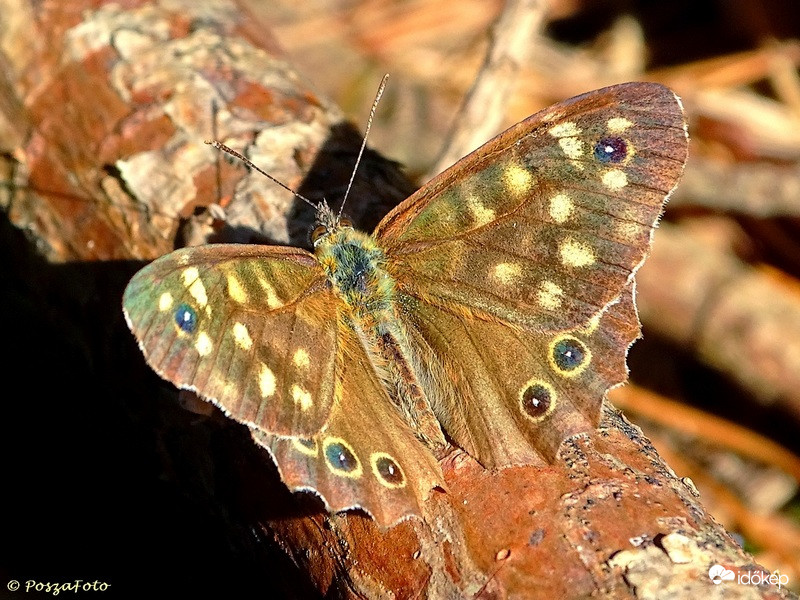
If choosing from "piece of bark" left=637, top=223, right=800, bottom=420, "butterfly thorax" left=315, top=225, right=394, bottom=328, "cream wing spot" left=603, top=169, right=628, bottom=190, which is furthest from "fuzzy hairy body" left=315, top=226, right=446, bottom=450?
"piece of bark" left=637, top=223, right=800, bottom=420

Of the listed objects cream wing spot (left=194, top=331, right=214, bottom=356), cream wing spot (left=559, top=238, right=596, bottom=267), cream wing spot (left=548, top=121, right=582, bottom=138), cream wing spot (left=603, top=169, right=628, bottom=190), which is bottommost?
cream wing spot (left=194, top=331, right=214, bottom=356)

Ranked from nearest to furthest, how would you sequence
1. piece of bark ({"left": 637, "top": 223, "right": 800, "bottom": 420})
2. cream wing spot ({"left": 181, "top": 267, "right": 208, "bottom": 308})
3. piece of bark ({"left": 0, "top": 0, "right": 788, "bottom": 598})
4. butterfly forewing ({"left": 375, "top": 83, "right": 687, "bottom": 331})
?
piece of bark ({"left": 0, "top": 0, "right": 788, "bottom": 598}), cream wing spot ({"left": 181, "top": 267, "right": 208, "bottom": 308}), butterfly forewing ({"left": 375, "top": 83, "right": 687, "bottom": 331}), piece of bark ({"left": 637, "top": 223, "right": 800, "bottom": 420})

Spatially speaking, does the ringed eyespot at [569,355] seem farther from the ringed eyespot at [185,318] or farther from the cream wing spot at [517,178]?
the ringed eyespot at [185,318]

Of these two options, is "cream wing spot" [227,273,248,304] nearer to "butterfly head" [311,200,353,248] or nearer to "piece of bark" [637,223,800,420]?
"butterfly head" [311,200,353,248]

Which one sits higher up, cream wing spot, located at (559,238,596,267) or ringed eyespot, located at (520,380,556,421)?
cream wing spot, located at (559,238,596,267)

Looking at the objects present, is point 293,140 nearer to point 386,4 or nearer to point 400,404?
point 400,404

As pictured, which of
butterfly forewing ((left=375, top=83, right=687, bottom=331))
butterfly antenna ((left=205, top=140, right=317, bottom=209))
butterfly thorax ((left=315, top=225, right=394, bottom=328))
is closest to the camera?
butterfly forewing ((left=375, top=83, right=687, bottom=331))

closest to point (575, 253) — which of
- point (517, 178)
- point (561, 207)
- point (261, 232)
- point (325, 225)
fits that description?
point (561, 207)

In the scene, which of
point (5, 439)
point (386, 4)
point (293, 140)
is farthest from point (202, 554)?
point (386, 4)

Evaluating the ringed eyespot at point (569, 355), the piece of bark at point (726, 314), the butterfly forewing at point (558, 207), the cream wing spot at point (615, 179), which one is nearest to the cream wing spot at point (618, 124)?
the butterfly forewing at point (558, 207)
